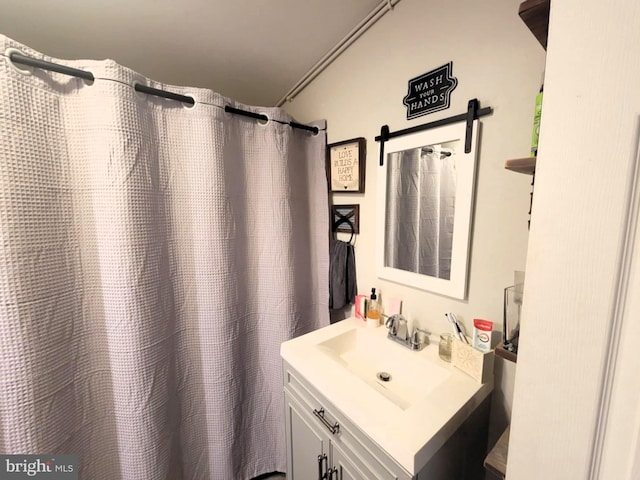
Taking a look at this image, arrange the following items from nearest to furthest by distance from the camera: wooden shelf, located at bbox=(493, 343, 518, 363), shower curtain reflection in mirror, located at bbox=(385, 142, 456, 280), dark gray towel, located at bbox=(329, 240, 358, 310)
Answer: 1. wooden shelf, located at bbox=(493, 343, 518, 363)
2. shower curtain reflection in mirror, located at bbox=(385, 142, 456, 280)
3. dark gray towel, located at bbox=(329, 240, 358, 310)

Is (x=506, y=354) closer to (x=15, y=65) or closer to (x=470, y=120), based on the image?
(x=470, y=120)

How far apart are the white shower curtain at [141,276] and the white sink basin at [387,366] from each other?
0.33 metres

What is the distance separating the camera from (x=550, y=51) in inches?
14.5

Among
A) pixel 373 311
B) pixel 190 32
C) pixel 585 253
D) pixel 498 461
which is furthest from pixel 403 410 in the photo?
pixel 190 32

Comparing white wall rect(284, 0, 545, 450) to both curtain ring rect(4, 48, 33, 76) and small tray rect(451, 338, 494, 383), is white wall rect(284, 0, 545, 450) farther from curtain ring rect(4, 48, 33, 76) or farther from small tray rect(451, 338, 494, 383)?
curtain ring rect(4, 48, 33, 76)

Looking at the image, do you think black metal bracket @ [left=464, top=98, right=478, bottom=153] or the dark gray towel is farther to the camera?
the dark gray towel

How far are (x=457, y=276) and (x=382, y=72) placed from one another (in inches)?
36.5

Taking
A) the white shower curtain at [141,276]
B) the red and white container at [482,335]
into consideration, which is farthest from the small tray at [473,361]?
the white shower curtain at [141,276]

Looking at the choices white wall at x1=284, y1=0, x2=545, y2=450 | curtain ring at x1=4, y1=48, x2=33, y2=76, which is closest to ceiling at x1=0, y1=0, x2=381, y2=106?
white wall at x1=284, y1=0, x2=545, y2=450

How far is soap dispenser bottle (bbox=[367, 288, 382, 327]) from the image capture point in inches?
48.0

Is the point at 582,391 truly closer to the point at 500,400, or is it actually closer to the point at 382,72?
the point at 500,400

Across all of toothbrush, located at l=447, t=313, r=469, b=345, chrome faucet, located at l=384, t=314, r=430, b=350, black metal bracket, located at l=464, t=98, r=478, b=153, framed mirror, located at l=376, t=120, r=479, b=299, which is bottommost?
chrome faucet, located at l=384, t=314, r=430, b=350

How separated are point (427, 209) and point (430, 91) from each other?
448 mm

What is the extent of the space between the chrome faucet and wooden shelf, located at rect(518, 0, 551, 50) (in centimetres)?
95
